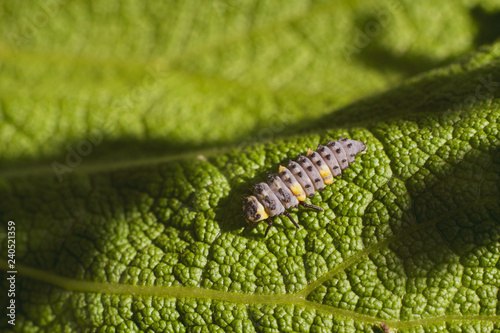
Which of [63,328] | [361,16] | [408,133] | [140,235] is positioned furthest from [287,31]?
[63,328]

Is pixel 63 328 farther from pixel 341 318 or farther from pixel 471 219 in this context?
pixel 471 219
